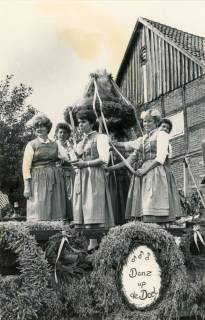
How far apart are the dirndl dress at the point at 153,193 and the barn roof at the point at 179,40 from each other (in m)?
12.1

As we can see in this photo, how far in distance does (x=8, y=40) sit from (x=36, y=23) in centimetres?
163

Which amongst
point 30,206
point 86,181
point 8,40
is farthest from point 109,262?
point 8,40

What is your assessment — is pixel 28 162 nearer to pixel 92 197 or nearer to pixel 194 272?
pixel 92 197

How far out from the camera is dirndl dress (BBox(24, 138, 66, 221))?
5938 mm

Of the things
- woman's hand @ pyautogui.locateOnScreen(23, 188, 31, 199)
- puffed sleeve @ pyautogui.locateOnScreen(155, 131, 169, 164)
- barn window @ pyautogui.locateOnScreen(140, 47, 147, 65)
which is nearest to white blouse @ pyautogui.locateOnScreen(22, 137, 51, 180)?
woman's hand @ pyautogui.locateOnScreen(23, 188, 31, 199)

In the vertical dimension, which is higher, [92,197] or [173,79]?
[173,79]

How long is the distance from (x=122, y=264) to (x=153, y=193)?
1.55 m

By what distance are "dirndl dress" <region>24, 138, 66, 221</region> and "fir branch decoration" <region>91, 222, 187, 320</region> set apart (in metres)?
2.03

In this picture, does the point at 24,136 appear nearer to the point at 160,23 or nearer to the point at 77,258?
the point at 160,23

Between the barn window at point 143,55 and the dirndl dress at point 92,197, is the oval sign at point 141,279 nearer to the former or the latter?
the dirndl dress at point 92,197

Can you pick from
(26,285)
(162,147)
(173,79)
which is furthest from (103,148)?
(173,79)

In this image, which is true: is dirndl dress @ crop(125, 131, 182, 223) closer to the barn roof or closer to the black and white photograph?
the black and white photograph

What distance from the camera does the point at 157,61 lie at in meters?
19.8

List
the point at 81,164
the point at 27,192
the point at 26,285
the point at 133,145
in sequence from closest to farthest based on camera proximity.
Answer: the point at 26,285, the point at 81,164, the point at 133,145, the point at 27,192
